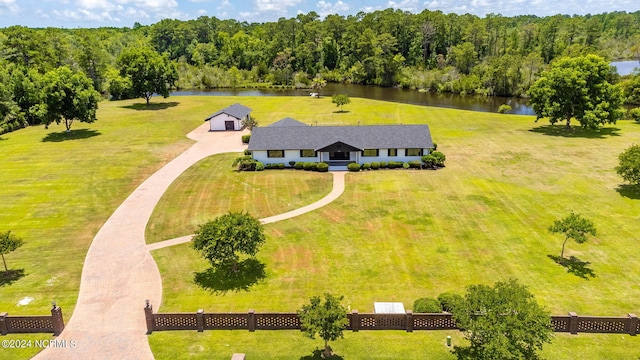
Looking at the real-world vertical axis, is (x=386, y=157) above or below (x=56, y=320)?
above

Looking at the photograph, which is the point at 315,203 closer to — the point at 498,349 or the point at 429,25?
the point at 498,349

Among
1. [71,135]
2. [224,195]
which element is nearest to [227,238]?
[224,195]

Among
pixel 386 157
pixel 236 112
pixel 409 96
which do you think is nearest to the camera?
pixel 386 157

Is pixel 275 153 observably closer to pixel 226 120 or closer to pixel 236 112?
pixel 226 120

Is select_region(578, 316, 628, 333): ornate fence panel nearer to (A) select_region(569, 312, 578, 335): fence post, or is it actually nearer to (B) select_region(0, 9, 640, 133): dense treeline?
(A) select_region(569, 312, 578, 335): fence post

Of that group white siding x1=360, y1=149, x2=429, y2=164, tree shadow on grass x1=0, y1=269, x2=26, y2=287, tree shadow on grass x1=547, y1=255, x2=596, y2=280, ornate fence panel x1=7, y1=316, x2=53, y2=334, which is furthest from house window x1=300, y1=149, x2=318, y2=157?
ornate fence panel x1=7, y1=316, x2=53, y2=334

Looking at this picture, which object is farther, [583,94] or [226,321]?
[583,94]

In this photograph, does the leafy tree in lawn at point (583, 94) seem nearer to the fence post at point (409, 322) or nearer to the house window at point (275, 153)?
the house window at point (275, 153)

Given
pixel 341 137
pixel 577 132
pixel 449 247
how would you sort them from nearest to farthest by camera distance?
pixel 449 247, pixel 341 137, pixel 577 132
